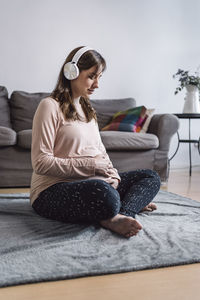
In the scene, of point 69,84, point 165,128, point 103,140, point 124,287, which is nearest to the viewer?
point 124,287

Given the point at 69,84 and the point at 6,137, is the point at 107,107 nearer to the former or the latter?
the point at 6,137

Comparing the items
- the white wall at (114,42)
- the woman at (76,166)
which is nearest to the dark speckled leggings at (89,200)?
the woman at (76,166)

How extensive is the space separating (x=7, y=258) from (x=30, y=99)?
90.1 inches

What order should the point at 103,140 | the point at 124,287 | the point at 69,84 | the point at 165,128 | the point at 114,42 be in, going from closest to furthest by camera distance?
1. the point at 124,287
2. the point at 69,84
3. the point at 103,140
4. the point at 165,128
5. the point at 114,42

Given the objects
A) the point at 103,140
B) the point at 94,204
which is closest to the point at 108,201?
the point at 94,204

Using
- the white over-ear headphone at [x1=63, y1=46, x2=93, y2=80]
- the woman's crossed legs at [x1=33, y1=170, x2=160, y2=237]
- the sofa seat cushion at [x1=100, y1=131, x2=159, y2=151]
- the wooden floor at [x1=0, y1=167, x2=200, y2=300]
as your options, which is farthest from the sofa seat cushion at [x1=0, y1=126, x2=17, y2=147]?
the wooden floor at [x1=0, y1=167, x2=200, y2=300]

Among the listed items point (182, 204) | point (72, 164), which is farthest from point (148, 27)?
point (72, 164)

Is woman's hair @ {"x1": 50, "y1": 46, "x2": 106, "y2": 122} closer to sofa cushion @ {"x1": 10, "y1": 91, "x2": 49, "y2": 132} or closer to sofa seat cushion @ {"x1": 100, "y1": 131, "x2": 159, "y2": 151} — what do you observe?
sofa seat cushion @ {"x1": 100, "y1": 131, "x2": 159, "y2": 151}

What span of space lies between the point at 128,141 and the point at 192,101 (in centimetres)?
120

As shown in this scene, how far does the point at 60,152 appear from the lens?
1538 mm

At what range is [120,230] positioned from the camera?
136cm

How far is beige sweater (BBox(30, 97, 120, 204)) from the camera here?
146 centimetres

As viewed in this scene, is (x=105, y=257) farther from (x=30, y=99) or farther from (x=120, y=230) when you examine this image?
(x=30, y=99)

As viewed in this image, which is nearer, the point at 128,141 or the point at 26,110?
the point at 128,141
